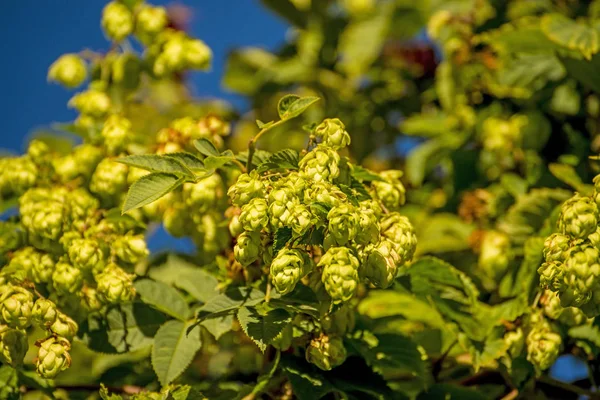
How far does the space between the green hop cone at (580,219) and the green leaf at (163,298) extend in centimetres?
90

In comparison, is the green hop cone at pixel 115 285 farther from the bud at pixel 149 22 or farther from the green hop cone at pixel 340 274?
the bud at pixel 149 22

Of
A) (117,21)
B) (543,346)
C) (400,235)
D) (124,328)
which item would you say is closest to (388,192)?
(400,235)

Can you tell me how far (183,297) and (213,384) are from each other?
284 mm

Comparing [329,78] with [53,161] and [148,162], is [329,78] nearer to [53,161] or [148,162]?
[53,161]

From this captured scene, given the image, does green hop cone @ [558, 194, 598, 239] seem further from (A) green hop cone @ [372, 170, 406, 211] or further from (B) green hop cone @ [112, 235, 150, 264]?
(B) green hop cone @ [112, 235, 150, 264]

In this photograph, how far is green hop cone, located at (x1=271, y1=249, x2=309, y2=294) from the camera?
1495 mm

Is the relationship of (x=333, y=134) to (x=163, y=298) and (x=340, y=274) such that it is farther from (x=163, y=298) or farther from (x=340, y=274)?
(x=163, y=298)

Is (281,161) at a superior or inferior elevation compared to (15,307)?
superior

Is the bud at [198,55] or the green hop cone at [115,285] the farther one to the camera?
the bud at [198,55]

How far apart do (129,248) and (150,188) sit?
0.92 ft

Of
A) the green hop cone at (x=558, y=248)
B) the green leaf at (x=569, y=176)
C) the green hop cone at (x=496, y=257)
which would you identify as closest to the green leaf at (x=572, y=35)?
the green leaf at (x=569, y=176)

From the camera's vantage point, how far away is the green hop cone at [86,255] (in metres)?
1.82

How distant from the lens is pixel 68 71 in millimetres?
2594

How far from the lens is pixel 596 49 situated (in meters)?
2.29
